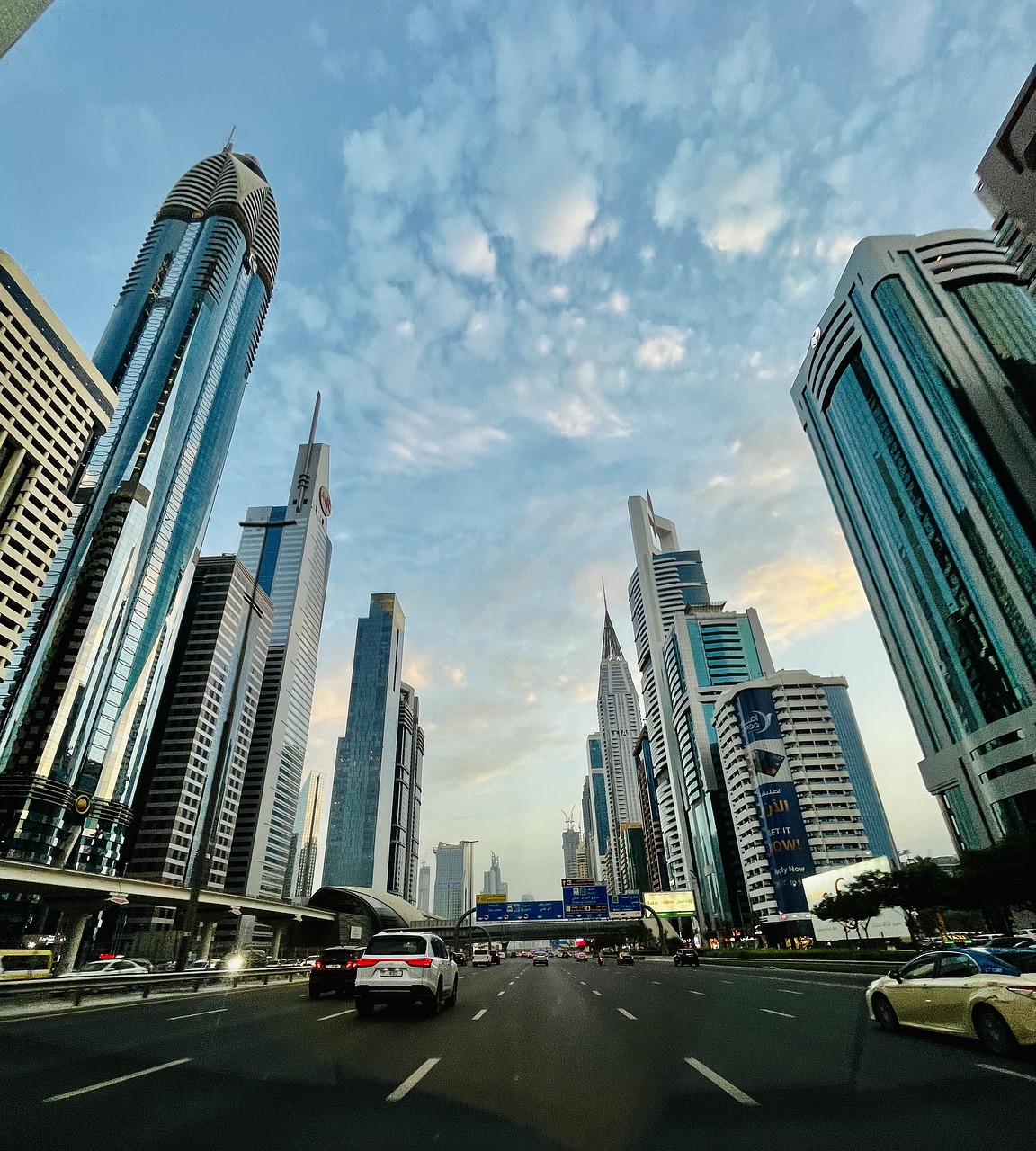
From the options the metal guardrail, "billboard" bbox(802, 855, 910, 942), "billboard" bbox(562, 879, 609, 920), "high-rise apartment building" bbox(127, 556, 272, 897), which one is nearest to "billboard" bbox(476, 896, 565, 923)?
"billboard" bbox(562, 879, 609, 920)

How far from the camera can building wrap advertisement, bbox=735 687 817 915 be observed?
382 feet

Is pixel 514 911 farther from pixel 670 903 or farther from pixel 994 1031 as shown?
pixel 994 1031

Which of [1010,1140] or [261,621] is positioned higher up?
[261,621]

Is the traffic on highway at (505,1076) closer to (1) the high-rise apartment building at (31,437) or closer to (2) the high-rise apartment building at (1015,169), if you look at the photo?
(2) the high-rise apartment building at (1015,169)

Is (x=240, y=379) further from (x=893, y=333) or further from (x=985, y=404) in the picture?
(x=985, y=404)

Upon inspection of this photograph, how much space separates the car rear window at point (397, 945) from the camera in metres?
15.5

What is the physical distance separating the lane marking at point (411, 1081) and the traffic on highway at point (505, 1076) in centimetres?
5

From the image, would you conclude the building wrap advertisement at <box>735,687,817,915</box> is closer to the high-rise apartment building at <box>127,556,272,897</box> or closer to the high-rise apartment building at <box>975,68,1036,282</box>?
the high-rise apartment building at <box>975,68,1036,282</box>

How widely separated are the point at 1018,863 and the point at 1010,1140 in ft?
201

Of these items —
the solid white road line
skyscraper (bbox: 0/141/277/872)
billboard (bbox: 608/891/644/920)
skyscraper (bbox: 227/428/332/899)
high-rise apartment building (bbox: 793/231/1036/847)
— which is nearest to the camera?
the solid white road line

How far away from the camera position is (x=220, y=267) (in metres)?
147

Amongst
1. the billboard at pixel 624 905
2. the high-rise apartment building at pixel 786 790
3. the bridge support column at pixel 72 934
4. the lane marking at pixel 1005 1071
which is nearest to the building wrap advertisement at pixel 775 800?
the high-rise apartment building at pixel 786 790

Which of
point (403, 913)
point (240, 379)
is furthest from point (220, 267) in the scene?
point (403, 913)

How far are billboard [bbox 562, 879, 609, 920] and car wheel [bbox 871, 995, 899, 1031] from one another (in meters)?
93.8
